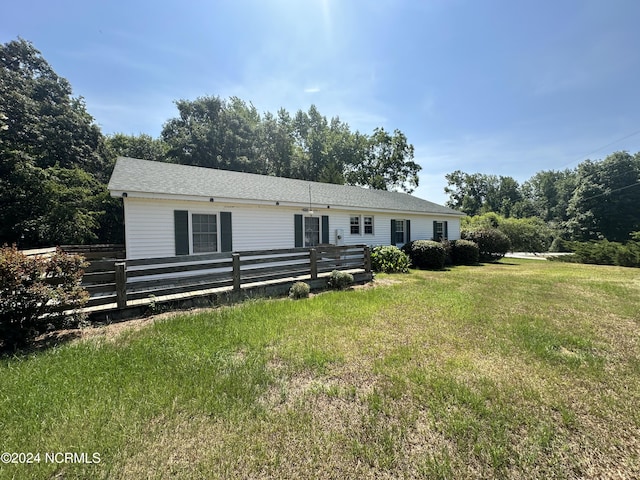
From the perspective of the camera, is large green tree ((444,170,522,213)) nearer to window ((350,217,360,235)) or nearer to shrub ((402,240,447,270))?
shrub ((402,240,447,270))

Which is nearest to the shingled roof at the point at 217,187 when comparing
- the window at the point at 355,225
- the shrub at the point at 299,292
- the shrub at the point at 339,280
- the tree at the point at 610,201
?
the window at the point at 355,225

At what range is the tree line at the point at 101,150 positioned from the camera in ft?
44.4

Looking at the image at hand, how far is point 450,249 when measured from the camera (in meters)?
15.6

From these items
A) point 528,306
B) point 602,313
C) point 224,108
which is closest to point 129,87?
point 224,108

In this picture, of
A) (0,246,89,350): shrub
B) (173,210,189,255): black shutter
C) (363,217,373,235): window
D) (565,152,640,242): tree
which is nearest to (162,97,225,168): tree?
(363,217,373,235): window

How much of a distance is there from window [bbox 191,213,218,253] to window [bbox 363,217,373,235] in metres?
7.58

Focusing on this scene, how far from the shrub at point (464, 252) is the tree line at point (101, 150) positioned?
13660 millimetres

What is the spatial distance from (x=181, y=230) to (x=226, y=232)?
1414 millimetres

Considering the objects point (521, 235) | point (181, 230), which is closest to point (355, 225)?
point (181, 230)

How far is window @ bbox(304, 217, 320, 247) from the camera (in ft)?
38.6

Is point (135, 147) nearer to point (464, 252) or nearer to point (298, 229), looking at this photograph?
point (298, 229)

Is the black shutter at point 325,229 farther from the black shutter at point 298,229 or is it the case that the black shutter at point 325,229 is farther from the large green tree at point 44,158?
the large green tree at point 44,158

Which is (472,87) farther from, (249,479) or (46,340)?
(46,340)

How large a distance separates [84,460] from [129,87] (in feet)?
63.6
